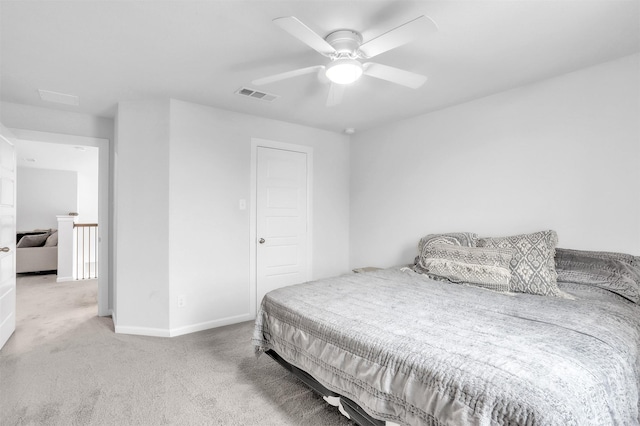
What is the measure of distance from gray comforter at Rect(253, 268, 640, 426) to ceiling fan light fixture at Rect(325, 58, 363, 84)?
1.39 metres

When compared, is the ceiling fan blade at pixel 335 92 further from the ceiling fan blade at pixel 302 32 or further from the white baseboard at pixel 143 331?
the white baseboard at pixel 143 331

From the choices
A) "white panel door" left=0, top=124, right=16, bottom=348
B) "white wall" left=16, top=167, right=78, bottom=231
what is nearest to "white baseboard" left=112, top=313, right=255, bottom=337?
"white panel door" left=0, top=124, right=16, bottom=348

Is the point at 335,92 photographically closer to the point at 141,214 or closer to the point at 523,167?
the point at 523,167

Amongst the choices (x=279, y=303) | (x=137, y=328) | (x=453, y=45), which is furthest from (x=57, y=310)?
(x=453, y=45)

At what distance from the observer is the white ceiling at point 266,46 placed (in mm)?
1749

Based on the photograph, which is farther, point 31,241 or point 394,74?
point 31,241

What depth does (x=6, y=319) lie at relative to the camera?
9.62 ft

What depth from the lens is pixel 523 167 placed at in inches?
109

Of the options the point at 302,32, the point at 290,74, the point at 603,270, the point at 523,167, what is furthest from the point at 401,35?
the point at 603,270

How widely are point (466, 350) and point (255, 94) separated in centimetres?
265

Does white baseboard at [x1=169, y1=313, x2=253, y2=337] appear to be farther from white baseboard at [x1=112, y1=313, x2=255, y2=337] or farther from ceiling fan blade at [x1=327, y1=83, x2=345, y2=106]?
ceiling fan blade at [x1=327, y1=83, x2=345, y2=106]

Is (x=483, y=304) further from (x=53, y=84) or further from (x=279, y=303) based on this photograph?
(x=53, y=84)

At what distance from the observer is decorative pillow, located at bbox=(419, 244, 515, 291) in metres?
2.35

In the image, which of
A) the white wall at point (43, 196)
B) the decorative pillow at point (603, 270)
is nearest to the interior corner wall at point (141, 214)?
the decorative pillow at point (603, 270)
